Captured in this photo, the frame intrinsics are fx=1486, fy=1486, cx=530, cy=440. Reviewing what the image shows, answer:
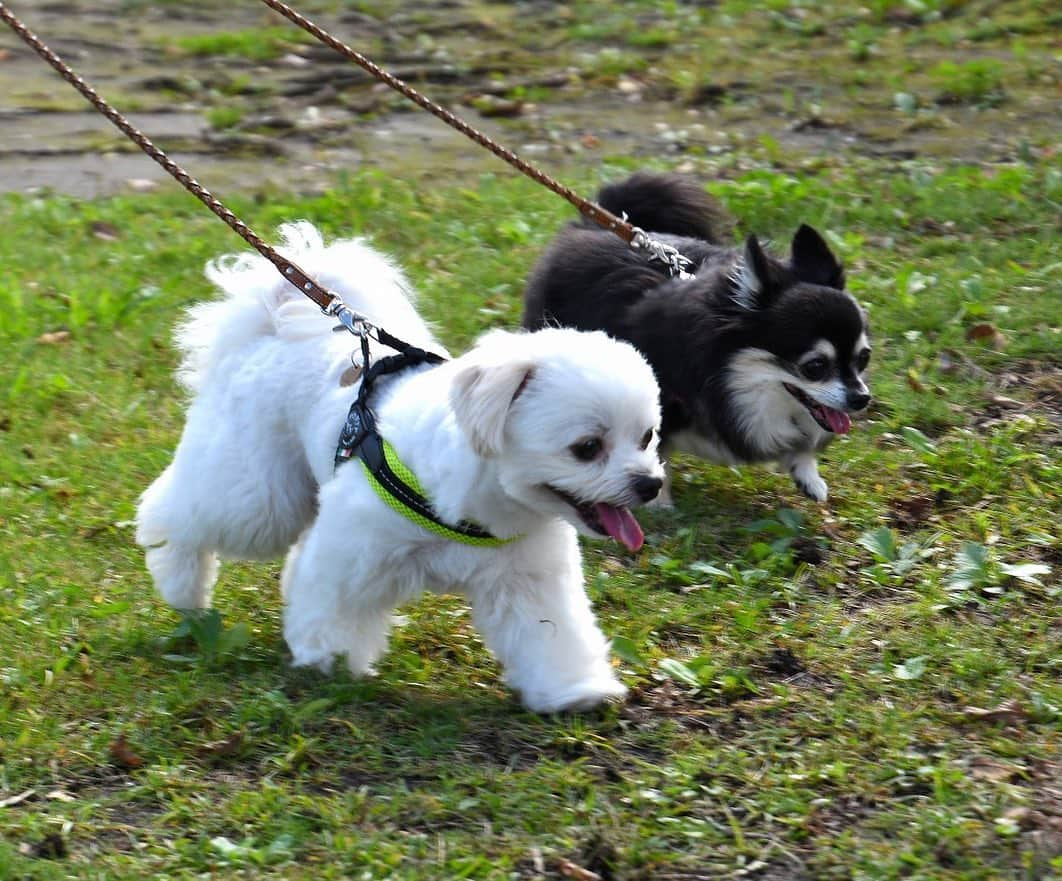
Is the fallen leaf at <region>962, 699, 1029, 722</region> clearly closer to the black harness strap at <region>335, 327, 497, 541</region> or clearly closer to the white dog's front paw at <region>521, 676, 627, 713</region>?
the white dog's front paw at <region>521, 676, 627, 713</region>

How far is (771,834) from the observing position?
306 cm

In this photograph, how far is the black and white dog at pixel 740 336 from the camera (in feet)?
15.3

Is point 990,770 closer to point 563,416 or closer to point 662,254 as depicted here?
point 563,416

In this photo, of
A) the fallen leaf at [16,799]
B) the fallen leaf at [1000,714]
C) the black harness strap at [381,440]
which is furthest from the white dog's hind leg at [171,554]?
the fallen leaf at [1000,714]

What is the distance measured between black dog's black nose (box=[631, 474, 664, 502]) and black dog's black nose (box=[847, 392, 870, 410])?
1490mm

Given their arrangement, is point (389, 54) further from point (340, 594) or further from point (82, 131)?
point (340, 594)

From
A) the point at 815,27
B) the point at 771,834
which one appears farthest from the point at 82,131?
the point at 771,834

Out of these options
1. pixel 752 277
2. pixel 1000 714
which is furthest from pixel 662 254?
pixel 1000 714

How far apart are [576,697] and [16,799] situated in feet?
4.21

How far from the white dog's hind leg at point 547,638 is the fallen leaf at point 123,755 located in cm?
87

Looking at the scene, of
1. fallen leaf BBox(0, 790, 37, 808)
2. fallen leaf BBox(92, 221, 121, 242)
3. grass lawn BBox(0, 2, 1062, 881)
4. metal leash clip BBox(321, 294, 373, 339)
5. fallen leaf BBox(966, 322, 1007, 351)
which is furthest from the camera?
fallen leaf BBox(92, 221, 121, 242)

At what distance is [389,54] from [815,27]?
9.78 feet

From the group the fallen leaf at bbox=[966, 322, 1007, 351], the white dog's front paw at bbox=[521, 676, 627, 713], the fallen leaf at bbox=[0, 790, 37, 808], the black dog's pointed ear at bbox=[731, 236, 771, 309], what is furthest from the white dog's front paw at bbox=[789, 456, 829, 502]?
→ the fallen leaf at bbox=[0, 790, 37, 808]

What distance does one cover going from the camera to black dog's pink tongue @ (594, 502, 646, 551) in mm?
3340
